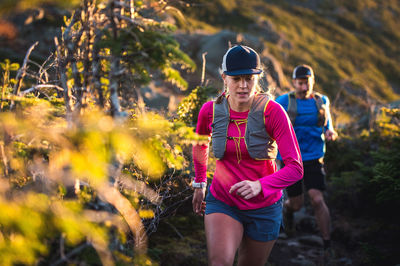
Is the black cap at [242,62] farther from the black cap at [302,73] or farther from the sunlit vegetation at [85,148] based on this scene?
the black cap at [302,73]

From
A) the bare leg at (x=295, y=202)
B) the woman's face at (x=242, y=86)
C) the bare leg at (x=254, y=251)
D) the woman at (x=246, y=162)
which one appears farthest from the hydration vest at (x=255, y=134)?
the bare leg at (x=295, y=202)

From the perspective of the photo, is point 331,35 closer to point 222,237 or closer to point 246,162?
point 246,162

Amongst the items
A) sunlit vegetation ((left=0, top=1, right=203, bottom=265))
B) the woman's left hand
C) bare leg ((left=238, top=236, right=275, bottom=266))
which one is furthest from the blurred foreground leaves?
bare leg ((left=238, top=236, right=275, bottom=266))

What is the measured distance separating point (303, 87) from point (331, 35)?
45758 mm

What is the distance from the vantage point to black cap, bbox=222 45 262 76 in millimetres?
2861

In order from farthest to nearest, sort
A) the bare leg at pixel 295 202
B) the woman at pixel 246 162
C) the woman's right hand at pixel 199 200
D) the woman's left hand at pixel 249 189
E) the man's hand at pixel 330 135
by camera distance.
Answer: the bare leg at pixel 295 202
the man's hand at pixel 330 135
the woman's right hand at pixel 199 200
the woman at pixel 246 162
the woman's left hand at pixel 249 189

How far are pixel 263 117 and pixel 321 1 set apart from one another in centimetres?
6072

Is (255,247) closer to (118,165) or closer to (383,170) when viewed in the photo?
(118,165)

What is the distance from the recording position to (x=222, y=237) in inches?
109

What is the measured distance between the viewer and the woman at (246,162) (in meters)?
2.79

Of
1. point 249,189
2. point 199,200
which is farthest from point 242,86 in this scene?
point 199,200

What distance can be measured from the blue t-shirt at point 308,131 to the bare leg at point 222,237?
3.09 metres

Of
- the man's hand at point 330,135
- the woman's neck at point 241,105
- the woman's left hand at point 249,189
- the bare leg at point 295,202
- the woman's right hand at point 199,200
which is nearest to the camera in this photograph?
the woman's left hand at point 249,189

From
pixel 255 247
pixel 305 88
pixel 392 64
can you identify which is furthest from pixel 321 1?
pixel 255 247
